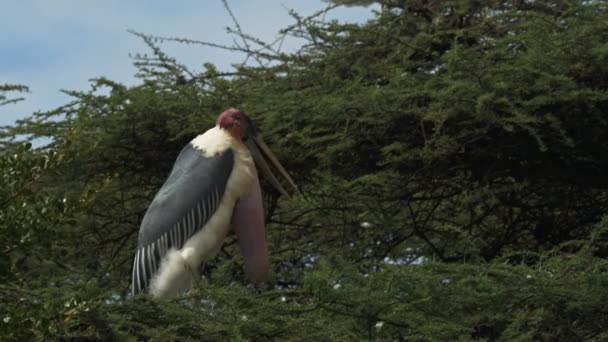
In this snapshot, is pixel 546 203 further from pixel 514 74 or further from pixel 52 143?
pixel 52 143

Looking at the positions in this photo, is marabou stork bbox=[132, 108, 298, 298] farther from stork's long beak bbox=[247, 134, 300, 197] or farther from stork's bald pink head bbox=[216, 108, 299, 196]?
stork's long beak bbox=[247, 134, 300, 197]

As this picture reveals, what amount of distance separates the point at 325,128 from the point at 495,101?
105cm

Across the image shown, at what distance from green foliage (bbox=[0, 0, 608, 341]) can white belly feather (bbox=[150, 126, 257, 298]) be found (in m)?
0.27

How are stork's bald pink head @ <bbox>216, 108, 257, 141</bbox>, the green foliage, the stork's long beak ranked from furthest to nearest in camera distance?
1. the stork's long beak
2. stork's bald pink head @ <bbox>216, 108, 257, 141</bbox>
3. the green foliage

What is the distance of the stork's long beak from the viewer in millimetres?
8867

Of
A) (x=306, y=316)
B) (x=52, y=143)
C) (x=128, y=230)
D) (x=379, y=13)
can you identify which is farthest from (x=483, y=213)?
(x=306, y=316)

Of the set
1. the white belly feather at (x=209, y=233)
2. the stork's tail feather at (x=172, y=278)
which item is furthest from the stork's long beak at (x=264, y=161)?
the stork's tail feather at (x=172, y=278)

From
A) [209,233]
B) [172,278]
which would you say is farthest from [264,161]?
[172,278]

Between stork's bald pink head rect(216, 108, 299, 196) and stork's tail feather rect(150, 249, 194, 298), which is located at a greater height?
stork's bald pink head rect(216, 108, 299, 196)

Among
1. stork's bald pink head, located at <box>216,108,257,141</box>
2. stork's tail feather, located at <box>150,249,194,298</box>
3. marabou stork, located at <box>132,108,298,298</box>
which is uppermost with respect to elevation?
stork's bald pink head, located at <box>216,108,257,141</box>

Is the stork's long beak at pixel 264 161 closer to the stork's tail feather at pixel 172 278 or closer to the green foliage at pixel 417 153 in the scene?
the green foliage at pixel 417 153

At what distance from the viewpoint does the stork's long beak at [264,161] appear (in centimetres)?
887

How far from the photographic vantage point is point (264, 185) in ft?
32.8

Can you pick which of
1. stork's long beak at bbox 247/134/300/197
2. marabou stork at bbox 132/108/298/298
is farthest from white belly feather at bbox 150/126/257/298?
stork's long beak at bbox 247/134/300/197
